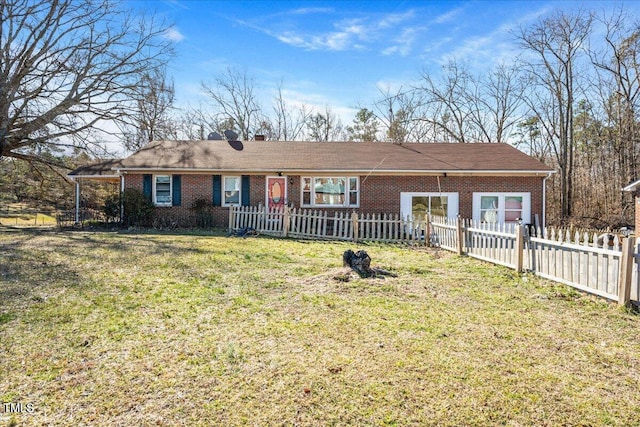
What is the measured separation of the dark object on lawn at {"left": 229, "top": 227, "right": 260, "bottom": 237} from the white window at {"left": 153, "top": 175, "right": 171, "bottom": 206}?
4.52 m

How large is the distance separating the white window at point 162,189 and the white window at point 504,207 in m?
13.5

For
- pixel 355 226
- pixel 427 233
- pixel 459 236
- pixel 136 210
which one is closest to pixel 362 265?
pixel 459 236

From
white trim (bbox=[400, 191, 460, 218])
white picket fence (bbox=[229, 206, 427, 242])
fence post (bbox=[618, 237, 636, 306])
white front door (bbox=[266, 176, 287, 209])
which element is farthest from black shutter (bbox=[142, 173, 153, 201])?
fence post (bbox=[618, 237, 636, 306])

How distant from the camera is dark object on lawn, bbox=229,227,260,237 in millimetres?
14312

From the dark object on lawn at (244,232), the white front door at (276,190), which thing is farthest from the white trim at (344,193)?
the dark object on lawn at (244,232)

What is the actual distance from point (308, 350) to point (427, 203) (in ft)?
46.5

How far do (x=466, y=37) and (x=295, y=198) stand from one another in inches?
511

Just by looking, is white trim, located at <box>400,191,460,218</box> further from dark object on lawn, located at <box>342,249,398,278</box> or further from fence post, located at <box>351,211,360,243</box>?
dark object on lawn, located at <box>342,249,398,278</box>

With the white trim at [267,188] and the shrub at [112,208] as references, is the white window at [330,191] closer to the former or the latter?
the white trim at [267,188]

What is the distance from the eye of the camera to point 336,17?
1655cm

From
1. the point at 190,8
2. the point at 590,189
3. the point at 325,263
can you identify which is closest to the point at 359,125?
the point at 590,189

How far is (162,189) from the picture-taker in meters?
17.4

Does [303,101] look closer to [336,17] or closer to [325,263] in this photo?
[336,17]

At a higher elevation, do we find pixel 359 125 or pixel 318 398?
pixel 359 125
